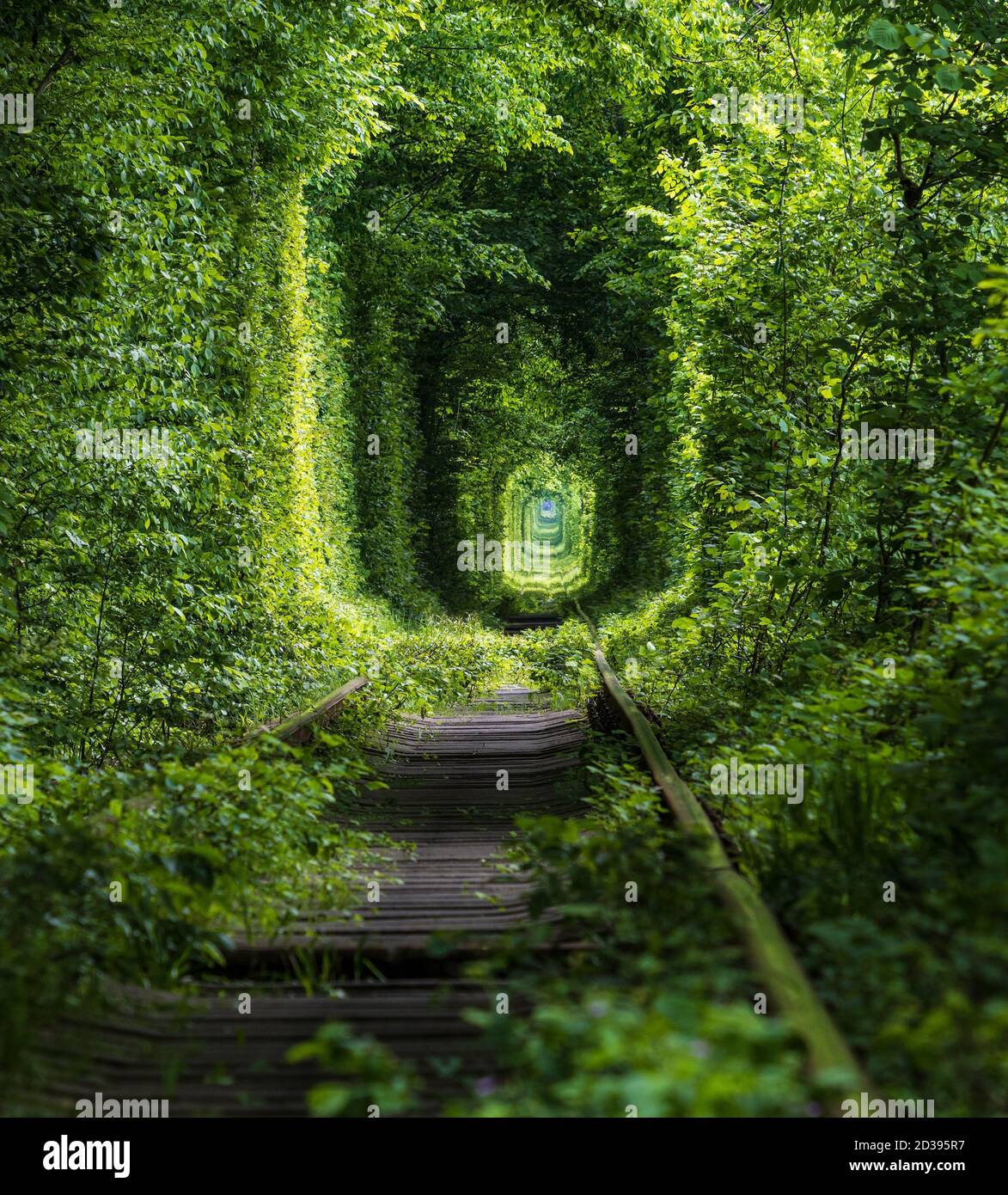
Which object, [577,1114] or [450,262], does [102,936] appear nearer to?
[577,1114]

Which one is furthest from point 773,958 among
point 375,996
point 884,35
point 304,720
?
point 304,720

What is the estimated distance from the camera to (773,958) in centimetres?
323

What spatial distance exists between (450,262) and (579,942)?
2205 cm

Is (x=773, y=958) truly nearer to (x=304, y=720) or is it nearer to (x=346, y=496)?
(x=304, y=720)

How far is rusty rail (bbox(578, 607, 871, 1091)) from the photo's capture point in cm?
266

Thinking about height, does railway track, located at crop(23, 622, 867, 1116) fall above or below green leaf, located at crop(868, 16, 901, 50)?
below

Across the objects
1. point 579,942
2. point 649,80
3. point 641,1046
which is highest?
point 649,80

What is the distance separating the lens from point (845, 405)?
9.74 meters

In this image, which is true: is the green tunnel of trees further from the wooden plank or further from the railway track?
the wooden plank

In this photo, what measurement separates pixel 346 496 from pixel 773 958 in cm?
1941

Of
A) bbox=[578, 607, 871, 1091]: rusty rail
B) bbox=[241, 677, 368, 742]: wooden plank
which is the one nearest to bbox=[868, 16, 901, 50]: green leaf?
bbox=[578, 607, 871, 1091]: rusty rail

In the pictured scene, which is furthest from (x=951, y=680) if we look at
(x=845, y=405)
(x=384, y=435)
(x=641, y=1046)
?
(x=384, y=435)

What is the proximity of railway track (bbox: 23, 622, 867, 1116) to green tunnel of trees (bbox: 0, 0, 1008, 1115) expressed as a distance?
0.19 m

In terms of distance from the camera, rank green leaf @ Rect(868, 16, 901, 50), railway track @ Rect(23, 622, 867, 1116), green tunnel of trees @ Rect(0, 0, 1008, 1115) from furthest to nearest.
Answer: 1. green leaf @ Rect(868, 16, 901, 50)
2. green tunnel of trees @ Rect(0, 0, 1008, 1115)
3. railway track @ Rect(23, 622, 867, 1116)
